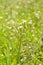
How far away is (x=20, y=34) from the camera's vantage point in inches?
197

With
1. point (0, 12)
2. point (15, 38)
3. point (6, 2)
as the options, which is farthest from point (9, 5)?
point (15, 38)

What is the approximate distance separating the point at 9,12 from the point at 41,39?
159cm

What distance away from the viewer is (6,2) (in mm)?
7027

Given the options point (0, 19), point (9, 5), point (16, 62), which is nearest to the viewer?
point (16, 62)

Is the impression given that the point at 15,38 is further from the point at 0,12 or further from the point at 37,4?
the point at 37,4

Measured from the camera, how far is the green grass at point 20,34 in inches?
173

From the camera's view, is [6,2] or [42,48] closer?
[42,48]

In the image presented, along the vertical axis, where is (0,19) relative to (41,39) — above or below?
above

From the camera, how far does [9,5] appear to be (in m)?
6.82

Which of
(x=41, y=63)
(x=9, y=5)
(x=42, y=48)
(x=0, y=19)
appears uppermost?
(x=9, y=5)

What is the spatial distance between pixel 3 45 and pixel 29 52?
52 cm

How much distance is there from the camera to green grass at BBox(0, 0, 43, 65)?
4391mm

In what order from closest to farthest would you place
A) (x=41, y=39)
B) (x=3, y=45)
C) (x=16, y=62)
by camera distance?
1. (x=16, y=62)
2. (x=3, y=45)
3. (x=41, y=39)

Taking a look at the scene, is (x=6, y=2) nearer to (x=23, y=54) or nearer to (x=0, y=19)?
(x=0, y=19)
